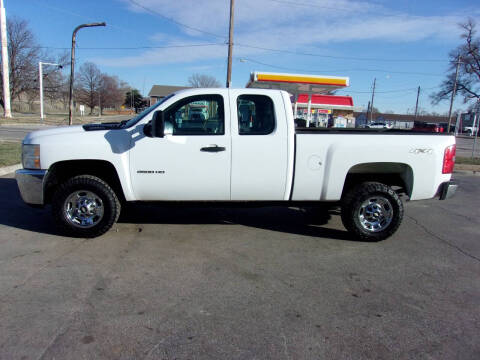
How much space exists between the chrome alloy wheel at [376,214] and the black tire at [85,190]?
3345 millimetres

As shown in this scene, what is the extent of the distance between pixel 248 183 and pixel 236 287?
1568mm

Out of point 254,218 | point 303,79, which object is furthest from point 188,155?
point 303,79

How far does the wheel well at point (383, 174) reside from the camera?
4.93 meters

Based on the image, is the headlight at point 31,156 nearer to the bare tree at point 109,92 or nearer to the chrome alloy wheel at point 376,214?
the chrome alloy wheel at point 376,214

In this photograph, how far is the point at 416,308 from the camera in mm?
3293

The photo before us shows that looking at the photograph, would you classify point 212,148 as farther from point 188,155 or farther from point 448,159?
point 448,159

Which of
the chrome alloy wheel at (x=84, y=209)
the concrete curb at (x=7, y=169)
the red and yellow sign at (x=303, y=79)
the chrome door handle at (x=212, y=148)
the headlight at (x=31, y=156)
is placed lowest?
the concrete curb at (x=7, y=169)

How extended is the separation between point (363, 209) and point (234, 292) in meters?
2.42

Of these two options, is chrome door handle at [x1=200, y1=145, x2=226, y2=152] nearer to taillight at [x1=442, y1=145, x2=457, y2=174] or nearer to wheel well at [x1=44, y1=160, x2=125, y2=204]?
wheel well at [x1=44, y1=160, x2=125, y2=204]

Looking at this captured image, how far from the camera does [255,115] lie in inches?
189

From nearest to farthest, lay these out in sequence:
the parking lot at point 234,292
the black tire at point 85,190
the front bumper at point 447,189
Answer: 1. the parking lot at point 234,292
2. the black tire at point 85,190
3. the front bumper at point 447,189

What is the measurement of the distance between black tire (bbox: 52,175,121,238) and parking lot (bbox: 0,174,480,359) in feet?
0.54

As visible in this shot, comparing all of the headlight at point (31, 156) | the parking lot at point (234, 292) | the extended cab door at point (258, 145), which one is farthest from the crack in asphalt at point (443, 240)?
the headlight at point (31, 156)

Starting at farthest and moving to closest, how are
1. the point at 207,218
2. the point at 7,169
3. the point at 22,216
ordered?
the point at 7,169
the point at 207,218
the point at 22,216
